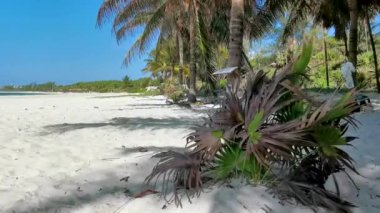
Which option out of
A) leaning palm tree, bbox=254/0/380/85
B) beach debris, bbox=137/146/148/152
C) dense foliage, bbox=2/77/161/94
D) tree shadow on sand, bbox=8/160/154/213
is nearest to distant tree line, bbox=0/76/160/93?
dense foliage, bbox=2/77/161/94

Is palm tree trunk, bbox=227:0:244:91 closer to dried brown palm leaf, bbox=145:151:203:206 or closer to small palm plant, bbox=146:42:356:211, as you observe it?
small palm plant, bbox=146:42:356:211

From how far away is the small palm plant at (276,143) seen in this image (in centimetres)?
316

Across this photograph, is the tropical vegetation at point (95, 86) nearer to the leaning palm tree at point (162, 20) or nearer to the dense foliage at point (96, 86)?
the dense foliage at point (96, 86)

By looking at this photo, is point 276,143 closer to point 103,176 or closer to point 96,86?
point 103,176

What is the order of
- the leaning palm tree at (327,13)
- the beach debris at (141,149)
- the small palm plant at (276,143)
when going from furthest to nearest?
1. the leaning palm tree at (327,13)
2. the beach debris at (141,149)
3. the small palm plant at (276,143)

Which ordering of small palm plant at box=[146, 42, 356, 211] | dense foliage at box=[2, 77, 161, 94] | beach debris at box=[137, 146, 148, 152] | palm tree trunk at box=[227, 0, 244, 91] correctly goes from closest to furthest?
small palm plant at box=[146, 42, 356, 211], beach debris at box=[137, 146, 148, 152], palm tree trunk at box=[227, 0, 244, 91], dense foliage at box=[2, 77, 161, 94]

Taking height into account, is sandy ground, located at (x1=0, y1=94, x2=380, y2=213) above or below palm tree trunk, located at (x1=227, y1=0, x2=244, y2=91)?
below

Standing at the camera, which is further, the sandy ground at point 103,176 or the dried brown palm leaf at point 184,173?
the dried brown palm leaf at point 184,173

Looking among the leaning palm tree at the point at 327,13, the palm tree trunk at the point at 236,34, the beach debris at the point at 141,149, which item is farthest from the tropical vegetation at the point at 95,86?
the beach debris at the point at 141,149

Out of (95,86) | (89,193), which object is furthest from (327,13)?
(95,86)

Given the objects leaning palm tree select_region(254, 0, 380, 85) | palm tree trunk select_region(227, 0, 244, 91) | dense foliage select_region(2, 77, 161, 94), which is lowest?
dense foliage select_region(2, 77, 161, 94)

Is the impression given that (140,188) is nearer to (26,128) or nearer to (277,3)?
(26,128)

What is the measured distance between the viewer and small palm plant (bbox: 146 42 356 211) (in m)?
3.16

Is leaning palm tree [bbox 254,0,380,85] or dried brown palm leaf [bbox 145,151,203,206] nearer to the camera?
dried brown palm leaf [bbox 145,151,203,206]
